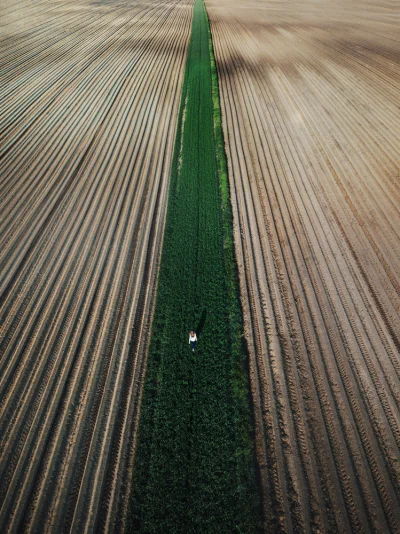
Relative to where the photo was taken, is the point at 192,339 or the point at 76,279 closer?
the point at 192,339

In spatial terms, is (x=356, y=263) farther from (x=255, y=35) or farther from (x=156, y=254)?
(x=255, y=35)

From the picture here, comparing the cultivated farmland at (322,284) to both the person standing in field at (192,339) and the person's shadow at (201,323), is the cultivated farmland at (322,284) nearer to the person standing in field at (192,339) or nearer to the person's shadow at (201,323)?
the person's shadow at (201,323)

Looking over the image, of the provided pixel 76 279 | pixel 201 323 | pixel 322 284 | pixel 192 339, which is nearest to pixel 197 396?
pixel 192 339

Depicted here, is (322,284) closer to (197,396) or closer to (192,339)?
(192,339)

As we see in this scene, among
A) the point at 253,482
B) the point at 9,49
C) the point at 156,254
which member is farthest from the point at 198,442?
the point at 9,49

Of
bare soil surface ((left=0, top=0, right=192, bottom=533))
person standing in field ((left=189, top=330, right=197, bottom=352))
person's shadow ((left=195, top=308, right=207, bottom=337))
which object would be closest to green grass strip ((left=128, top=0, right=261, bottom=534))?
person's shadow ((left=195, top=308, right=207, bottom=337))

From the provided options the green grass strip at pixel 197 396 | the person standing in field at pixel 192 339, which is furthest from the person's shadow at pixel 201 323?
the person standing in field at pixel 192 339
